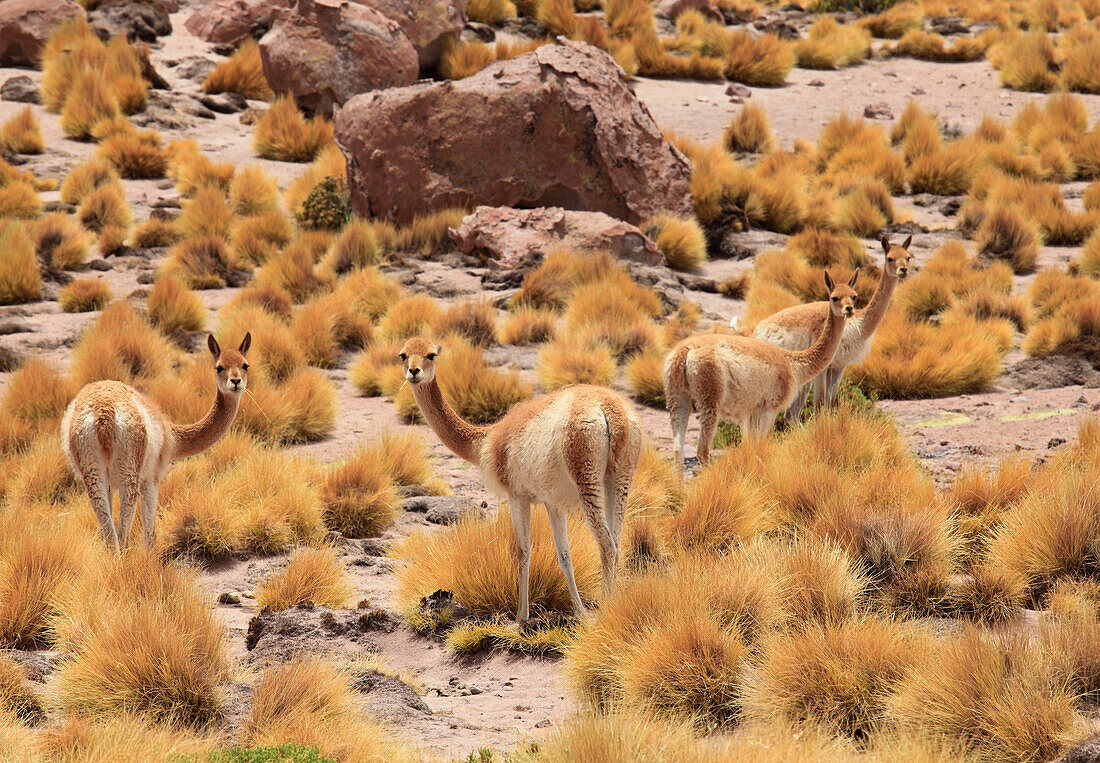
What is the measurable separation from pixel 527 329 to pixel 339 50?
29.5 ft

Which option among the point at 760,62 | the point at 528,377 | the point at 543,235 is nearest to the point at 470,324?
the point at 528,377

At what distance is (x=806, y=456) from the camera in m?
7.02

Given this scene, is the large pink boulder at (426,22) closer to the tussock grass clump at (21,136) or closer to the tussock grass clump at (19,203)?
the tussock grass clump at (21,136)

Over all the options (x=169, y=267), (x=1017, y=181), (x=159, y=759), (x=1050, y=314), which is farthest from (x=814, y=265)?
(x=159, y=759)

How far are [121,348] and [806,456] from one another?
6463 mm

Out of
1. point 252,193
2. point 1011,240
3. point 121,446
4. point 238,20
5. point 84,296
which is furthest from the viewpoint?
point 238,20

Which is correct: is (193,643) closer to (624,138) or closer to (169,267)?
(169,267)

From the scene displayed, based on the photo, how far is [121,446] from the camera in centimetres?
535

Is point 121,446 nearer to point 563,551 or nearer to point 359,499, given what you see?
point 359,499

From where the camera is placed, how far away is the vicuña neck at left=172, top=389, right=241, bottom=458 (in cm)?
594

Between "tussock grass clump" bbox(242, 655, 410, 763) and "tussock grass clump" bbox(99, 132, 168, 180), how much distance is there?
45.2 ft

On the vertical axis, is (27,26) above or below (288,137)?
above

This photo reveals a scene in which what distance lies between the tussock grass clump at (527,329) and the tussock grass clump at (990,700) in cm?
757

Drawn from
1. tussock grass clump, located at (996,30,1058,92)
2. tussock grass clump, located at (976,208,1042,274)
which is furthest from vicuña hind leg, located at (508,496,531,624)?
tussock grass clump, located at (996,30,1058,92)
